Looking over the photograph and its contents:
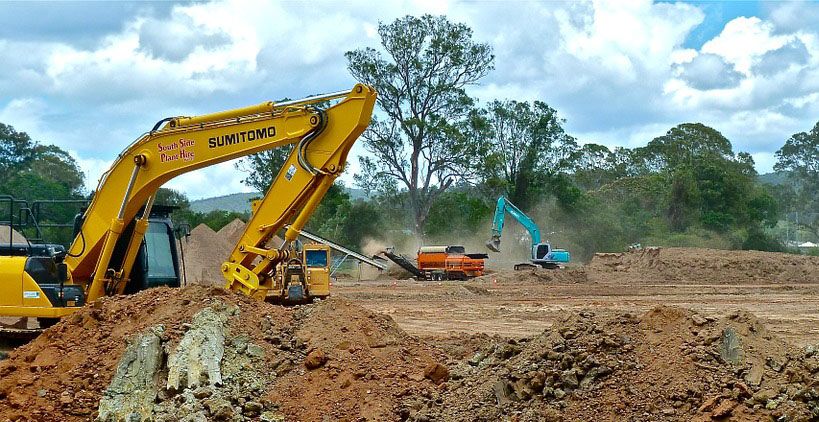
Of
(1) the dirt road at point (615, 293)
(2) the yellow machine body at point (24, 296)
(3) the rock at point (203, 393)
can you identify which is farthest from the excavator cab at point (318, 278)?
(3) the rock at point (203, 393)

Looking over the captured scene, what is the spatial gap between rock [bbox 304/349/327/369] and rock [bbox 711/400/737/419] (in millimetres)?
3995

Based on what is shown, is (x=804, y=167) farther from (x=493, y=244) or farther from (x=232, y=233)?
(x=232, y=233)

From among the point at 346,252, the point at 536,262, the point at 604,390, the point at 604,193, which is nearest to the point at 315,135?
the point at 604,390

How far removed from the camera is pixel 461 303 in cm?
2717

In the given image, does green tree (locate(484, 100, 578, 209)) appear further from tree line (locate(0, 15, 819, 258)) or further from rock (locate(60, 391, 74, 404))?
rock (locate(60, 391, 74, 404))

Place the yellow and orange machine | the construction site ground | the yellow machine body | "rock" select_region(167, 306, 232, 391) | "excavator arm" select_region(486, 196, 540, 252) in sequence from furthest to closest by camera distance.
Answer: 1. "excavator arm" select_region(486, 196, 540, 252)
2. the yellow and orange machine
3. the yellow machine body
4. "rock" select_region(167, 306, 232, 391)
5. the construction site ground

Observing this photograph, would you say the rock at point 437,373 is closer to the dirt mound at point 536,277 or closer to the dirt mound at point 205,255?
the dirt mound at point 205,255

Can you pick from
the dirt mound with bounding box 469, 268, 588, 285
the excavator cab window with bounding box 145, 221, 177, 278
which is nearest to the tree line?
the dirt mound with bounding box 469, 268, 588, 285

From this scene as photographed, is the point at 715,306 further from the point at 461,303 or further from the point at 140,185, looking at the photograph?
the point at 140,185

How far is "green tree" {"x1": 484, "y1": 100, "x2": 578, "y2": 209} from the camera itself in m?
60.9

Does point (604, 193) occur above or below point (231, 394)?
above

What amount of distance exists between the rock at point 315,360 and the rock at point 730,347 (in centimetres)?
391

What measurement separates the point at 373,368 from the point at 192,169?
5339 mm

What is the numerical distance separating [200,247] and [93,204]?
57.8 ft
